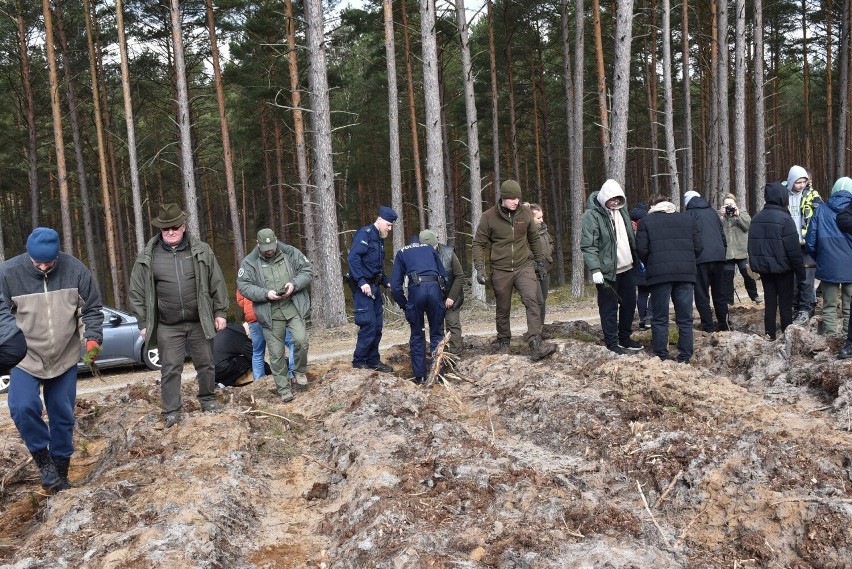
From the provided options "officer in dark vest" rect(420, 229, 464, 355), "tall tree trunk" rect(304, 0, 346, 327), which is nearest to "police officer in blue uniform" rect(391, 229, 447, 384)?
"officer in dark vest" rect(420, 229, 464, 355)

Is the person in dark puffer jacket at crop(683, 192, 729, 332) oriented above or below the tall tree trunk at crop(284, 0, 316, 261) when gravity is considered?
below

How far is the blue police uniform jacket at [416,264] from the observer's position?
26.1ft

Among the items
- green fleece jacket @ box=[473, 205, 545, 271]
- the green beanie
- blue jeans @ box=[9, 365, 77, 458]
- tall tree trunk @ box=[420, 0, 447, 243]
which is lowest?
blue jeans @ box=[9, 365, 77, 458]

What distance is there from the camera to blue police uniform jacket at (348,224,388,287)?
845 centimetres

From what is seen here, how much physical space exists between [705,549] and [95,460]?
19.5 ft

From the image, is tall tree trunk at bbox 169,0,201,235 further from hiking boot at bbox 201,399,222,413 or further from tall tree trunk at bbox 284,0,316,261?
hiking boot at bbox 201,399,222,413

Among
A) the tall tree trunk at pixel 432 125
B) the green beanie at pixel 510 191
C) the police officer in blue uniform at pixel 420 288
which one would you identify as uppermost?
the tall tree trunk at pixel 432 125

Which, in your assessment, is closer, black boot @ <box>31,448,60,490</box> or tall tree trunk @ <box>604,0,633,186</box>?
black boot @ <box>31,448,60,490</box>

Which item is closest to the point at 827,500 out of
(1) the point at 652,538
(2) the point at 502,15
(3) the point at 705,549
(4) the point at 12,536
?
(3) the point at 705,549

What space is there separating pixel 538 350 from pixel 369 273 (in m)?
2.34

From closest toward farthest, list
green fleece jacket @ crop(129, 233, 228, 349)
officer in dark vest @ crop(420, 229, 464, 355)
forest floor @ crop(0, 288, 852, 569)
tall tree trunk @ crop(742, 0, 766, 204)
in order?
forest floor @ crop(0, 288, 852, 569), green fleece jacket @ crop(129, 233, 228, 349), officer in dark vest @ crop(420, 229, 464, 355), tall tree trunk @ crop(742, 0, 766, 204)

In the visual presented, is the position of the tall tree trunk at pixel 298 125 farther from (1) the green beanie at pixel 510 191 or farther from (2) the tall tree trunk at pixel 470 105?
(1) the green beanie at pixel 510 191

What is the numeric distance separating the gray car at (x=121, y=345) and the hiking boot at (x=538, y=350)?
7959 millimetres

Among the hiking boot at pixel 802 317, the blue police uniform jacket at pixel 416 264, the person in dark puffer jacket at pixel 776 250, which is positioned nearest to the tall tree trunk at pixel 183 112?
the blue police uniform jacket at pixel 416 264
